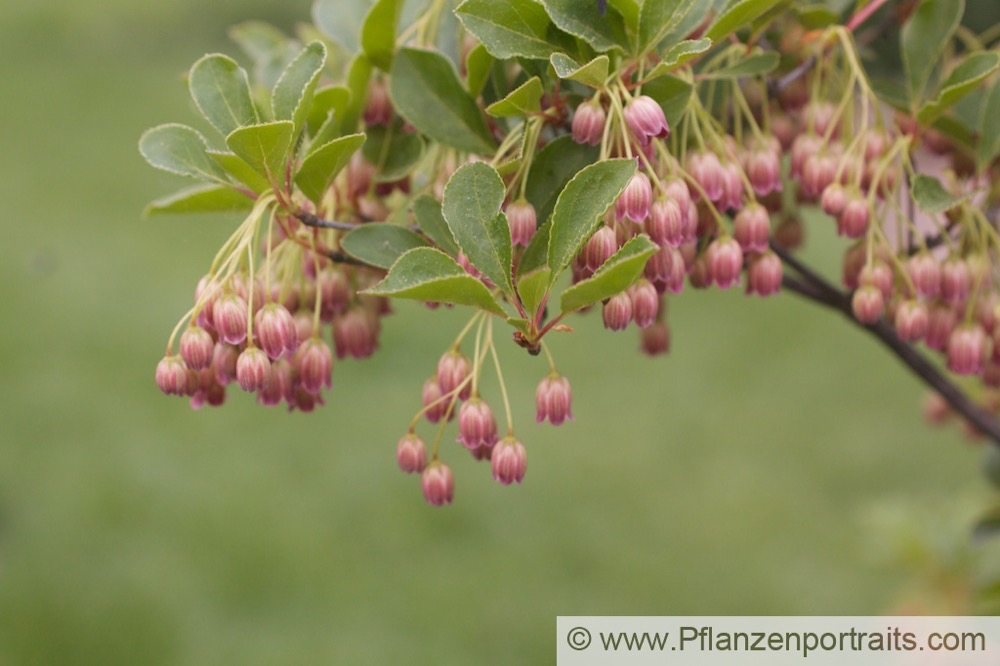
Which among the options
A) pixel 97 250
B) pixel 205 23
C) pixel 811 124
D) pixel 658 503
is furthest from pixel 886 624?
pixel 205 23

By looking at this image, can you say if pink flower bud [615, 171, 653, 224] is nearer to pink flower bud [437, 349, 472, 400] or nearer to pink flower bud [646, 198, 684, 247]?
pink flower bud [646, 198, 684, 247]

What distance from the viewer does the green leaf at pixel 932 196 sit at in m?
0.96

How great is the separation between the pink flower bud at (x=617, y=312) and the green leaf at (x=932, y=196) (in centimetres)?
31

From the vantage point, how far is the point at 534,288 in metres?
0.80

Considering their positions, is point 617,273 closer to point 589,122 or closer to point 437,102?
point 589,122

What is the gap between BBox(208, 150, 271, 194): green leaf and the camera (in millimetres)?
823

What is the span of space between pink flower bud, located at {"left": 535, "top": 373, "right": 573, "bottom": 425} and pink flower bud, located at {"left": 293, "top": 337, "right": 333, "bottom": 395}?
0.18 m

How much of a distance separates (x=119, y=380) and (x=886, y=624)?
346 cm

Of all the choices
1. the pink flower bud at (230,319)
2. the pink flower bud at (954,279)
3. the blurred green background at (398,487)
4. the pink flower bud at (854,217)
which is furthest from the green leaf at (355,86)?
the blurred green background at (398,487)

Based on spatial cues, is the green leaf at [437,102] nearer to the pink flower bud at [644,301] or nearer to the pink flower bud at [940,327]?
the pink flower bud at [644,301]

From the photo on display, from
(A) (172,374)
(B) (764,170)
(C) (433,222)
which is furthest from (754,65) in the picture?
(A) (172,374)

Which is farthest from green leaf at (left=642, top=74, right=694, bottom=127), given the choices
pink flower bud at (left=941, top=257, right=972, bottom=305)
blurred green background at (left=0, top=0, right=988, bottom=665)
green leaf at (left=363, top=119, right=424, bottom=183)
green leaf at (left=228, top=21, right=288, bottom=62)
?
blurred green background at (left=0, top=0, right=988, bottom=665)

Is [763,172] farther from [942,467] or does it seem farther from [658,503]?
[942,467]

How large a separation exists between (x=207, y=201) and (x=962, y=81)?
66 centimetres
